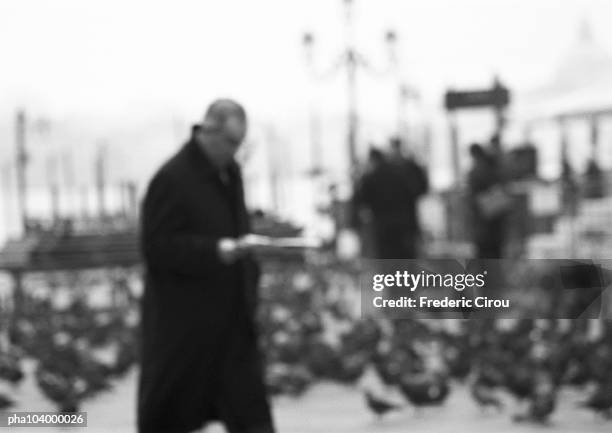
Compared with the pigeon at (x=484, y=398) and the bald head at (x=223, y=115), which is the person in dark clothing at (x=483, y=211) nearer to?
the pigeon at (x=484, y=398)

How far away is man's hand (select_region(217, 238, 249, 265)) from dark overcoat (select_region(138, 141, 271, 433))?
0.09 ft

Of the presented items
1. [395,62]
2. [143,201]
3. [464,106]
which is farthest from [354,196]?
[395,62]

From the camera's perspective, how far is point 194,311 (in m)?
4.32

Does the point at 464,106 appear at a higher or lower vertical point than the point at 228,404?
higher

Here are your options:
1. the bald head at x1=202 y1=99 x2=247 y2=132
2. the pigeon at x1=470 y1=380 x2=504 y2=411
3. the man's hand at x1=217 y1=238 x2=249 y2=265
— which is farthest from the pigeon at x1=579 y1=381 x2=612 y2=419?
the bald head at x1=202 y1=99 x2=247 y2=132

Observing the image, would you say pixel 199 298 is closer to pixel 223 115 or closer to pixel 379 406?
pixel 223 115

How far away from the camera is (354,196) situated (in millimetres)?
11703

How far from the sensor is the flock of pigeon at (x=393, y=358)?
6.70 metres

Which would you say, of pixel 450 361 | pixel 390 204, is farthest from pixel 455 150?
pixel 450 361

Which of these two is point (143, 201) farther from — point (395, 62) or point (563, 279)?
point (395, 62)

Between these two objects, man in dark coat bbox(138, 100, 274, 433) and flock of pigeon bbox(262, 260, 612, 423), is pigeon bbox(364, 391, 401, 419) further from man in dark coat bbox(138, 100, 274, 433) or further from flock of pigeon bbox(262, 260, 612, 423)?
man in dark coat bbox(138, 100, 274, 433)

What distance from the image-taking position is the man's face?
4.30 m

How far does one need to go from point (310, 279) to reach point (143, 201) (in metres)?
8.59

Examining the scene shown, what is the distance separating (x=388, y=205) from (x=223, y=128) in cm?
734
